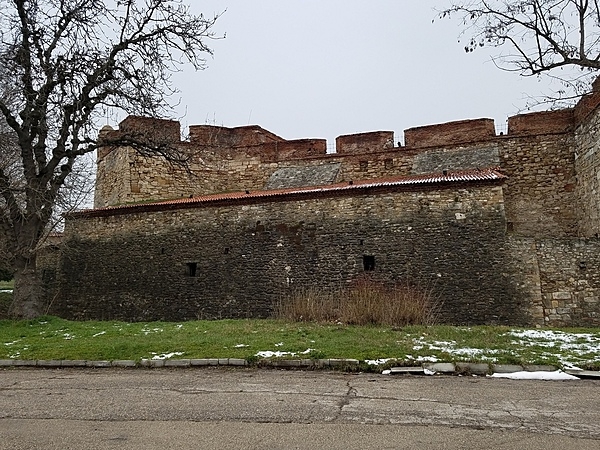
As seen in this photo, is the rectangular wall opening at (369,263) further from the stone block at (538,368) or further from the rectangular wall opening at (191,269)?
the stone block at (538,368)

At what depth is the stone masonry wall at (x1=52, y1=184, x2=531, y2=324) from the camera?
13844 mm

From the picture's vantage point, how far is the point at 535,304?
43.4ft

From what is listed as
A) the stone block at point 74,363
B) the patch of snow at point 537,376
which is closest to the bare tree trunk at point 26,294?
the stone block at point 74,363

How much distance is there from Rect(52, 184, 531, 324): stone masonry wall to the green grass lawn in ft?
10.9

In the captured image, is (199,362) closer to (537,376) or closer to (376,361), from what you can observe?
(376,361)

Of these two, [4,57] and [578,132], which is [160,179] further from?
[578,132]

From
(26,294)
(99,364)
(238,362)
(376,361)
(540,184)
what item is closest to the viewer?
(376,361)

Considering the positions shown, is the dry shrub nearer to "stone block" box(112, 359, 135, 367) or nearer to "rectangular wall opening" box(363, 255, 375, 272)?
"rectangular wall opening" box(363, 255, 375, 272)

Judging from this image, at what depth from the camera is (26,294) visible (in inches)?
525

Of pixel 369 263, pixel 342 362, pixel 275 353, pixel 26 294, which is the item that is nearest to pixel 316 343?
pixel 275 353

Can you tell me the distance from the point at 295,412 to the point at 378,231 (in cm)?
1016

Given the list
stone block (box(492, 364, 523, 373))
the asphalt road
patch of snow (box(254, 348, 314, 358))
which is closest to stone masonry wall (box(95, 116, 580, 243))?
patch of snow (box(254, 348, 314, 358))

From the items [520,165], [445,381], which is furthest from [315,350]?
[520,165]

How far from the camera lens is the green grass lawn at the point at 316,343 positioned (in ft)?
26.9
